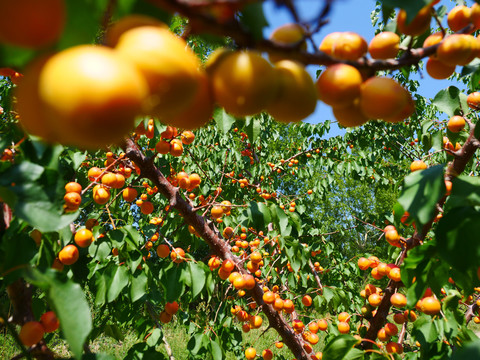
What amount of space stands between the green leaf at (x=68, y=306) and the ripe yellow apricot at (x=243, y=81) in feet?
1.53

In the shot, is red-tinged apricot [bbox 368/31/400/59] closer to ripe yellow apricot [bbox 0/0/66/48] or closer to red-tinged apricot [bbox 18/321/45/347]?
ripe yellow apricot [bbox 0/0/66/48]

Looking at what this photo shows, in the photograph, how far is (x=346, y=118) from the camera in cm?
54

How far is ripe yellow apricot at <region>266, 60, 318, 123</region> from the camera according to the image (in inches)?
16.3

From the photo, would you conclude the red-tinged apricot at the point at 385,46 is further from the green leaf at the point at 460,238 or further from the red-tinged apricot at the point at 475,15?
the green leaf at the point at 460,238

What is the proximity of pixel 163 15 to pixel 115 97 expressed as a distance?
18 cm

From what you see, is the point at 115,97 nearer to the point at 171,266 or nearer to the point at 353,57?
the point at 353,57

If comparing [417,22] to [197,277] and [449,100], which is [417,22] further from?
[197,277]

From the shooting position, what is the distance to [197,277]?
1.57 metres

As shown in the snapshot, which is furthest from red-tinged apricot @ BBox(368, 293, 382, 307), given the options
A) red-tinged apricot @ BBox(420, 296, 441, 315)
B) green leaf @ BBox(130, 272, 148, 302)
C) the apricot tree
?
green leaf @ BBox(130, 272, 148, 302)

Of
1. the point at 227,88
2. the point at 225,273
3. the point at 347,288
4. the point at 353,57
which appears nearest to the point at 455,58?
the point at 353,57

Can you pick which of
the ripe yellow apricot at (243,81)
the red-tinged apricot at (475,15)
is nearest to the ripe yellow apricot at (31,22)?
the ripe yellow apricot at (243,81)

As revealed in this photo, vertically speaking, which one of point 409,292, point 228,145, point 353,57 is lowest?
point 409,292

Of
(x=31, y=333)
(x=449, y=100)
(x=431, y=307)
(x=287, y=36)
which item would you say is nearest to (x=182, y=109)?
(x=287, y=36)

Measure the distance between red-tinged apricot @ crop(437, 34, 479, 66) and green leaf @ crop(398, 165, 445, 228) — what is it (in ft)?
1.21
